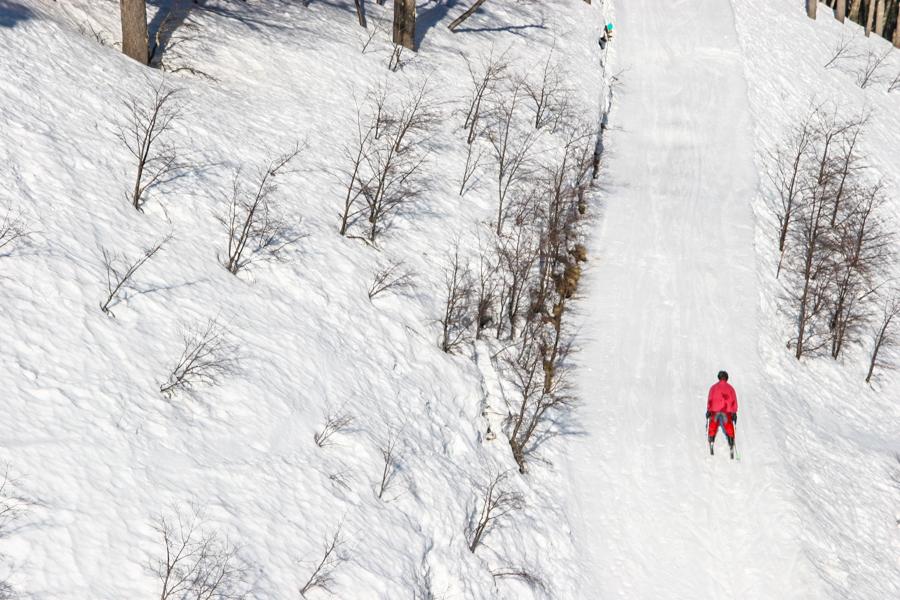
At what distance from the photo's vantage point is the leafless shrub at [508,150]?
1985 centimetres

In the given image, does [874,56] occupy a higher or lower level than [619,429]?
higher

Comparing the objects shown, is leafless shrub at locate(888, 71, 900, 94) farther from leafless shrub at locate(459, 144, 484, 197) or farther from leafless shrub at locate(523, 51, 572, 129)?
leafless shrub at locate(459, 144, 484, 197)

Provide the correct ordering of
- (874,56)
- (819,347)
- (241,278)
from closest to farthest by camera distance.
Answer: (241,278) < (819,347) < (874,56)

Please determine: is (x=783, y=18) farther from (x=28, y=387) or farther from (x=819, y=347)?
(x=28, y=387)

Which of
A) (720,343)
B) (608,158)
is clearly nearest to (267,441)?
(720,343)

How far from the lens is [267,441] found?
388 inches

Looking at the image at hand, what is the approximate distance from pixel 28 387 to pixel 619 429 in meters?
9.91

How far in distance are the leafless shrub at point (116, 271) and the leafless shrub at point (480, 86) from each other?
11526mm

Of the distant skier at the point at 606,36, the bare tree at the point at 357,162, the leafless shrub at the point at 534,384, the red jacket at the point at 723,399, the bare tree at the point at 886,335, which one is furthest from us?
the distant skier at the point at 606,36

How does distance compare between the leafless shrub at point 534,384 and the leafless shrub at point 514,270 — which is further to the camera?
the leafless shrub at point 514,270

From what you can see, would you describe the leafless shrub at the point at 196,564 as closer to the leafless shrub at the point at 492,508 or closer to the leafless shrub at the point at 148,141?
the leafless shrub at the point at 492,508

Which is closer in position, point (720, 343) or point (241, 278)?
point (241, 278)

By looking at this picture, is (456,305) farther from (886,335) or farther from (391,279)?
(886,335)

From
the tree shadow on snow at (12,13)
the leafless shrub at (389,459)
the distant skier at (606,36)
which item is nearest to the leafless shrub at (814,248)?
the distant skier at (606,36)
